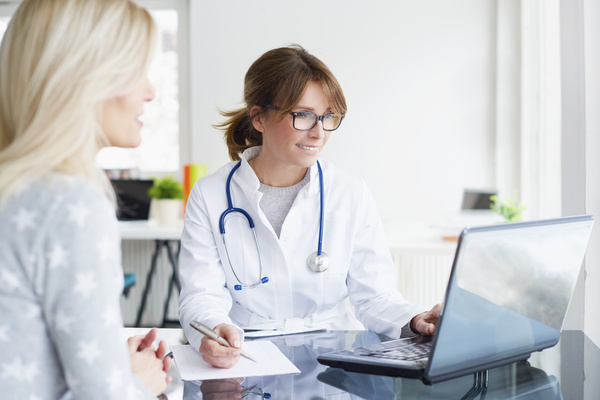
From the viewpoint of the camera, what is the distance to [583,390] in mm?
923

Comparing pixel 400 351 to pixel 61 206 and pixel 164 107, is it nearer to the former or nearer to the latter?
pixel 61 206

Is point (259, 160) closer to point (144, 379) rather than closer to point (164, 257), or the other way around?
point (144, 379)

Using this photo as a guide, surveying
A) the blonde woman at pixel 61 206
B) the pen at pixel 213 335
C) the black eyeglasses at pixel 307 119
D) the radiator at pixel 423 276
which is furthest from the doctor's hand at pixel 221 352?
the radiator at pixel 423 276

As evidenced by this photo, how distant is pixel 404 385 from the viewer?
3.06 feet

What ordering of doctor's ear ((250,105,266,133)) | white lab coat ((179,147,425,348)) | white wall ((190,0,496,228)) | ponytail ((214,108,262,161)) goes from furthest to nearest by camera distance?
white wall ((190,0,496,228)), ponytail ((214,108,262,161)), doctor's ear ((250,105,266,133)), white lab coat ((179,147,425,348))

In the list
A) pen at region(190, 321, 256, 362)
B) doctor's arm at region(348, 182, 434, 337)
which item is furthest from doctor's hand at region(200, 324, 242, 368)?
doctor's arm at region(348, 182, 434, 337)

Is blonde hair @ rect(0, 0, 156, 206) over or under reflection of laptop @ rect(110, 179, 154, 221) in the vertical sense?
over

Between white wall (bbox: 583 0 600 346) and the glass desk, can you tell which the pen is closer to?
the glass desk

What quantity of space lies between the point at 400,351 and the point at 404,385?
0.08 metres

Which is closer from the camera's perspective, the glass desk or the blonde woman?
the blonde woman

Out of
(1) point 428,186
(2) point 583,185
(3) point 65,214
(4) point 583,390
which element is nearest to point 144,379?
(3) point 65,214

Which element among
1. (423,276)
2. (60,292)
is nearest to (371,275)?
(60,292)

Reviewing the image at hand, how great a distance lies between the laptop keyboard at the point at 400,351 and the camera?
95cm

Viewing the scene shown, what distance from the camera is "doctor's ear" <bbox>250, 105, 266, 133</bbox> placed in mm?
1539
